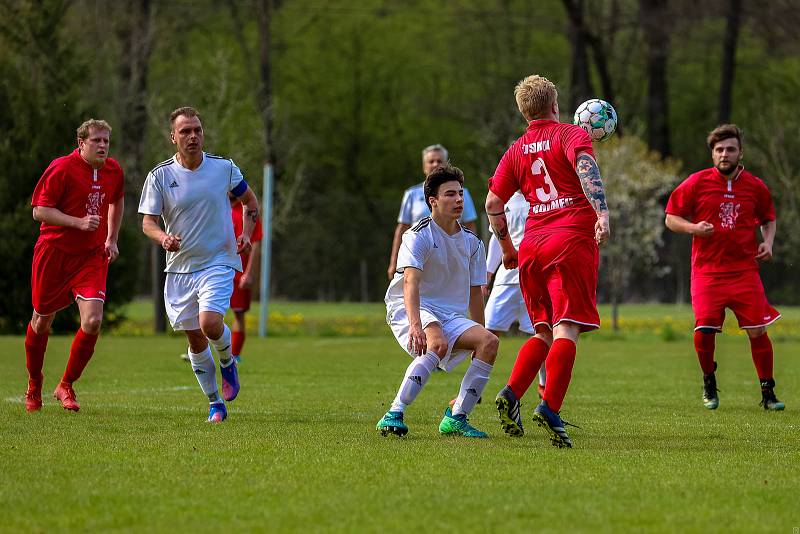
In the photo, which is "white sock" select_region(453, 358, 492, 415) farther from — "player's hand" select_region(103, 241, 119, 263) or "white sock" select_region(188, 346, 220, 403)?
"player's hand" select_region(103, 241, 119, 263)

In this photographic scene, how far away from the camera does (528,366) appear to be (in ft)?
24.5

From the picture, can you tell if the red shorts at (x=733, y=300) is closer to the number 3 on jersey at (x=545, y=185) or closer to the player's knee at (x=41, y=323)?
the number 3 on jersey at (x=545, y=185)

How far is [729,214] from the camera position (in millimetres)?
10234

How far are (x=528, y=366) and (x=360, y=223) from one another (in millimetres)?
28887

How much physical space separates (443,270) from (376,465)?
5.76 ft

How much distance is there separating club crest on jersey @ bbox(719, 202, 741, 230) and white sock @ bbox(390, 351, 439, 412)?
12.2 feet

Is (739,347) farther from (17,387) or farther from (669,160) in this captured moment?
(669,160)

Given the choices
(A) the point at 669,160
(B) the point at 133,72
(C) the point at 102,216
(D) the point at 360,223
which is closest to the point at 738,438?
(C) the point at 102,216

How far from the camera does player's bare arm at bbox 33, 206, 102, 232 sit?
9.03m

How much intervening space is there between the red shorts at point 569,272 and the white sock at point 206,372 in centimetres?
258

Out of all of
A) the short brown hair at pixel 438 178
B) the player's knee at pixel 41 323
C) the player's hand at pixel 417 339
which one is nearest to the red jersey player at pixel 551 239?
the short brown hair at pixel 438 178

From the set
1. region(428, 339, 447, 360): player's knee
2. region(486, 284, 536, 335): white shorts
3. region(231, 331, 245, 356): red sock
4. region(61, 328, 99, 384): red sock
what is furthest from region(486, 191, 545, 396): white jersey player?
region(231, 331, 245, 356): red sock

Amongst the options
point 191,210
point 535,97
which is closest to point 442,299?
point 535,97

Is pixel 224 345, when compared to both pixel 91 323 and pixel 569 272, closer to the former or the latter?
pixel 91 323
